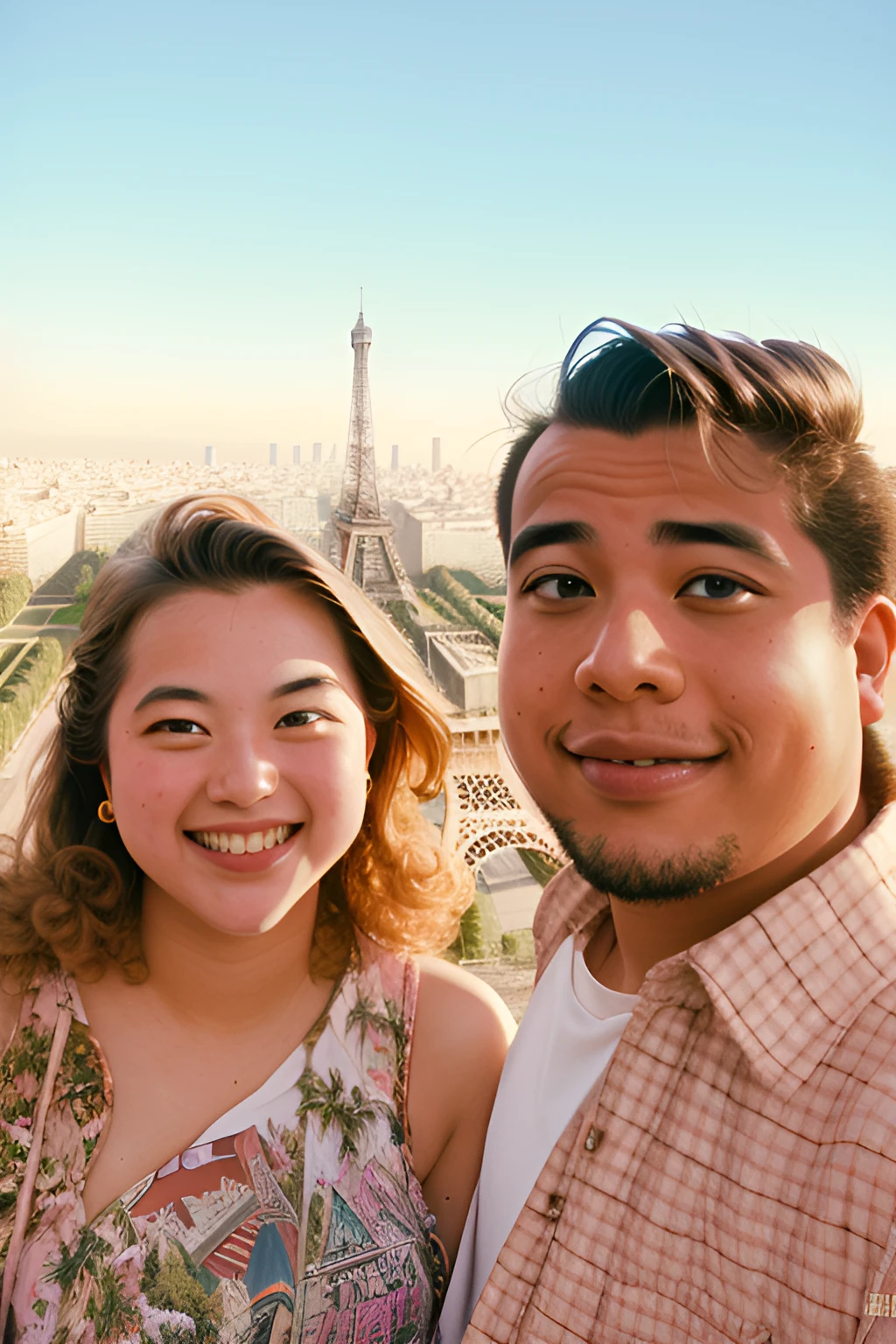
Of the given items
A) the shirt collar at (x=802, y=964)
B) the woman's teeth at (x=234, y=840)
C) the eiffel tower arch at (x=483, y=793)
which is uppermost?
the woman's teeth at (x=234, y=840)

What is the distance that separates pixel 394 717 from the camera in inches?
132

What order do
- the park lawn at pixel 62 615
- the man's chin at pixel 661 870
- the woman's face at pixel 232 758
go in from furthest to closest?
the park lawn at pixel 62 615
the woman's face at pixel 232 758
the man's chin at pixel 661 870

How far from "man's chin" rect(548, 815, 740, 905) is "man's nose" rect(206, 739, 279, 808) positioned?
87 cm

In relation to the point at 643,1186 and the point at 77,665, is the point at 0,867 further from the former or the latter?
the point at 643,1186

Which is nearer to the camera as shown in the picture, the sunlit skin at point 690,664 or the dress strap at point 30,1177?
the sunlit skin at point 690,664

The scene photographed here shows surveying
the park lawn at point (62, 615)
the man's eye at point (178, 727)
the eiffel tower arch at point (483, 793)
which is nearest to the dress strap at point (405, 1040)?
the man's eye at point (178, 727)

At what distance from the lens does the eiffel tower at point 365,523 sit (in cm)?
4478

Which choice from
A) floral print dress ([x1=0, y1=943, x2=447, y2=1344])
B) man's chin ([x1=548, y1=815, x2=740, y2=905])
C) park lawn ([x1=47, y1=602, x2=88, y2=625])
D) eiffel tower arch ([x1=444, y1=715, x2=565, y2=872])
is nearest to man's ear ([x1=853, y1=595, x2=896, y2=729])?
man's chin ([x1=548, y1=815, x2=740, y2=905])

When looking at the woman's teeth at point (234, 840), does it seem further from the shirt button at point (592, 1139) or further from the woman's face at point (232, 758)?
the shirt button at point (592, 1139)

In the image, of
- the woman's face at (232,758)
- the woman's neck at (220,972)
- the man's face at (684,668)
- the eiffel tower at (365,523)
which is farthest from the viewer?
the eiffel tower at (365,523)

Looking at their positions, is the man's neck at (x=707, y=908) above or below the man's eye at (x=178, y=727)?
below

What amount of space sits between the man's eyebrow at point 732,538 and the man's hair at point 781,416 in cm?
11

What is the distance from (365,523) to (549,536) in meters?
44.0

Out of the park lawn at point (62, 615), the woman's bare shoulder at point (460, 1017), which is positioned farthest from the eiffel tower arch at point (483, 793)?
the woman's bare shoulder at point (460, 1017)
